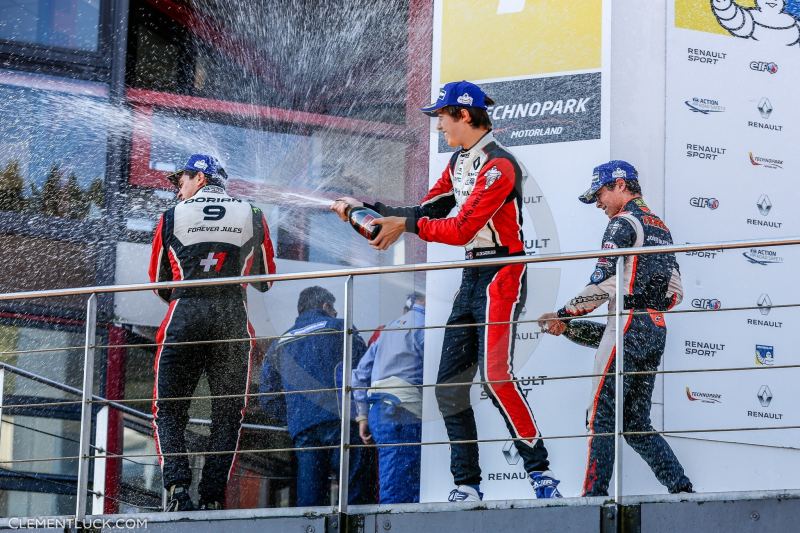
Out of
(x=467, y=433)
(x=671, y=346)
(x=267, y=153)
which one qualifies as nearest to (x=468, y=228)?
(x=467, y=433)

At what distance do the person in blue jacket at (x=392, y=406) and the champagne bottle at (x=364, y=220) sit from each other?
600mm

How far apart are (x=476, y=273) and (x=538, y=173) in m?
1.77

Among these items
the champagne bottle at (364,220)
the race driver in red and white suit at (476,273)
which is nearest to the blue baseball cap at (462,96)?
the race driver in red and white suit at (476,273)

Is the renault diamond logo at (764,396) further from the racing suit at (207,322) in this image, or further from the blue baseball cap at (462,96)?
the racing suit at (207,322)

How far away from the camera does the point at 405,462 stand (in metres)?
6.50

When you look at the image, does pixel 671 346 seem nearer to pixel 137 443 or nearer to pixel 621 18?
pixel 621 18

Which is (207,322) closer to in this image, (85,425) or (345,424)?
(85,425)

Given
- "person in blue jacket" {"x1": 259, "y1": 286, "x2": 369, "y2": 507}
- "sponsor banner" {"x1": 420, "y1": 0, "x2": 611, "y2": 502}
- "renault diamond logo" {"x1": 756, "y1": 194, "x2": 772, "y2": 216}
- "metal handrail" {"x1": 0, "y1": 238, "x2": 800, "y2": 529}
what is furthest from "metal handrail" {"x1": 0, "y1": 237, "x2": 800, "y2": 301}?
"renault diamond logo" {"x1": 756, "y1": 194, "x2": 772, "y2": 216}

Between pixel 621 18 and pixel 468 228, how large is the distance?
2.14 m

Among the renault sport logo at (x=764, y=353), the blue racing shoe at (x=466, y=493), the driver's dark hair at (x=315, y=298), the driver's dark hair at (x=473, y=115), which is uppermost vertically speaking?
the driver's dark hair at (x=473, y=115)

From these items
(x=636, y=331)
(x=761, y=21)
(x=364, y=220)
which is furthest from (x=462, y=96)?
(x=761, y=21)

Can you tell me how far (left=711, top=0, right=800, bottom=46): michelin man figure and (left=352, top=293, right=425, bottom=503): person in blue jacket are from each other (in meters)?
2.37

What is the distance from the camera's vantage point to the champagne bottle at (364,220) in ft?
19.5

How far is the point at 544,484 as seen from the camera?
5453 millimetres
